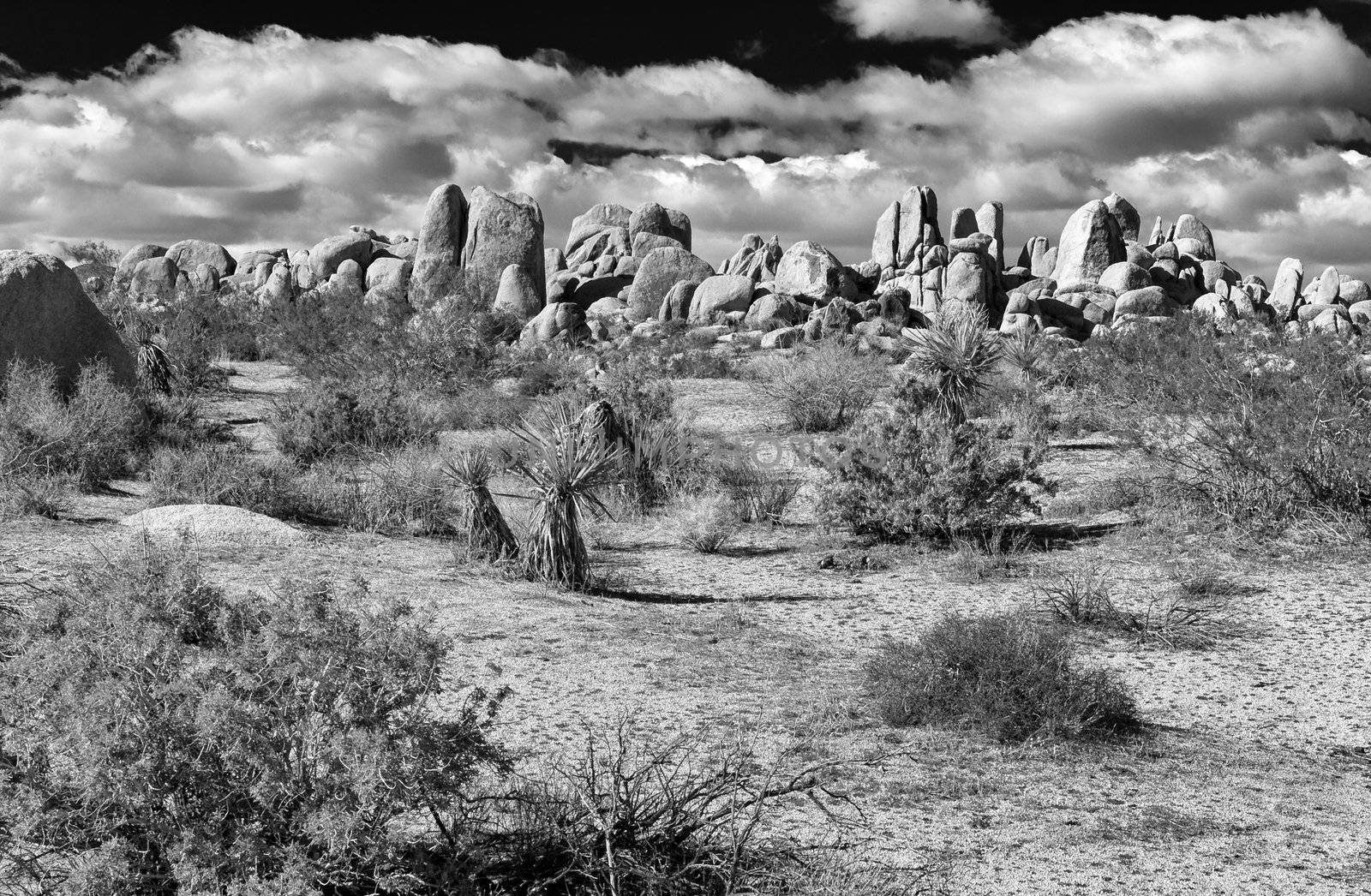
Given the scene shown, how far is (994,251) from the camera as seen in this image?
270 feet

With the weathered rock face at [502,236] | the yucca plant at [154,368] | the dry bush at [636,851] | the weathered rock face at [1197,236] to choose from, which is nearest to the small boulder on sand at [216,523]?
the dry bush at [636,851]

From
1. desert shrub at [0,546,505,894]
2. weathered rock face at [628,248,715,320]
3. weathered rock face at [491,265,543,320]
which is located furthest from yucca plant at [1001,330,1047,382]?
weathered rock face at [628,248,715,320]

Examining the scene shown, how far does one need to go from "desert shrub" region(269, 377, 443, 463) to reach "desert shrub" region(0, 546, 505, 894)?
13.1 meters

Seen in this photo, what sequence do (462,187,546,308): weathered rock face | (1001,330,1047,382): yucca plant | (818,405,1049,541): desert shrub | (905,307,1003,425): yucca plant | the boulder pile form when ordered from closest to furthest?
(818,405,1049,541): desert shrub < (905,307,1003,425): yucca plant < (1001,330,1047,382): yucca plant < the boulder pile < (462,187,546,308): weathered rock face

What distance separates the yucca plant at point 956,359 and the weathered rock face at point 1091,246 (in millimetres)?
53551

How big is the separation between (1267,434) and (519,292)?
135 ft

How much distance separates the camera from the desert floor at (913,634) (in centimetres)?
524

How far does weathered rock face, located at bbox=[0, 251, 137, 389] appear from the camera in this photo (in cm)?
1734

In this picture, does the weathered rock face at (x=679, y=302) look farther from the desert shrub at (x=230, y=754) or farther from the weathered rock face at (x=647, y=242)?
the desert shrub at (x=230, y=754)

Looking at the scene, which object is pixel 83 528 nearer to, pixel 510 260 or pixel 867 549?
pixel 867 549

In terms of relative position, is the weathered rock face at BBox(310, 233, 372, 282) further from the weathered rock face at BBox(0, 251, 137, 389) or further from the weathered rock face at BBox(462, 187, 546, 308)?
the weathered rock face at BBox(0, 251, 137, 389)

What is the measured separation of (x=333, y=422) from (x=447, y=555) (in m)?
6.71

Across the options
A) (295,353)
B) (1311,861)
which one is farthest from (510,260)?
(1311,861)

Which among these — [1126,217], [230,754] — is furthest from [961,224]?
[230,754]
